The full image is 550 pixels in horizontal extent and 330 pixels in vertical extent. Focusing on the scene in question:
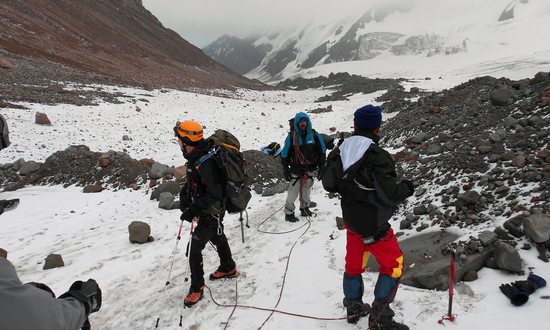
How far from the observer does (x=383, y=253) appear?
3.96 m

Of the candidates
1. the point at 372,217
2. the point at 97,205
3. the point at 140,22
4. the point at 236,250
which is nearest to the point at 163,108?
the point at 97,205

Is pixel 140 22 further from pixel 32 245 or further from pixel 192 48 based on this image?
pixel 32 245

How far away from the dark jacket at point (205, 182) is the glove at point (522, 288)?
3735 mm

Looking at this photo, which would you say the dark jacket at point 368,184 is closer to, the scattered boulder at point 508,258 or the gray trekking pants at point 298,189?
the scattered boulder at point 508,258

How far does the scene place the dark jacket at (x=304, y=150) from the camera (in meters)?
7.55

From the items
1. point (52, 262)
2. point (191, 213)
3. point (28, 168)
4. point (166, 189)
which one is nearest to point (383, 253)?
point (191, 213)

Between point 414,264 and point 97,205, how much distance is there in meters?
8.71

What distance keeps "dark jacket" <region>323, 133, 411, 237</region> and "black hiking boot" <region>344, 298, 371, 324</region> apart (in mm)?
982

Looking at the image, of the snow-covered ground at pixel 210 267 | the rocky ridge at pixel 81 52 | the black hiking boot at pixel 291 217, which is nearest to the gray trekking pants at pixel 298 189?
the black hiking boot at pixel 291 217

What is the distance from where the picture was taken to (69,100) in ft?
68.4

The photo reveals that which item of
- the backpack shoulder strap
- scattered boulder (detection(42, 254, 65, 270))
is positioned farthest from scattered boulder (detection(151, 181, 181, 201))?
the backpack shoulder strap

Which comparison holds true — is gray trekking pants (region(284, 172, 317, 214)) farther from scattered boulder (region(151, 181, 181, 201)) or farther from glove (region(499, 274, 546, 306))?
glove (region(499, 274, 546, 306))

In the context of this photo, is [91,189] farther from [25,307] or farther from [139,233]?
[25,307]

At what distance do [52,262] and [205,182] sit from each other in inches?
160
